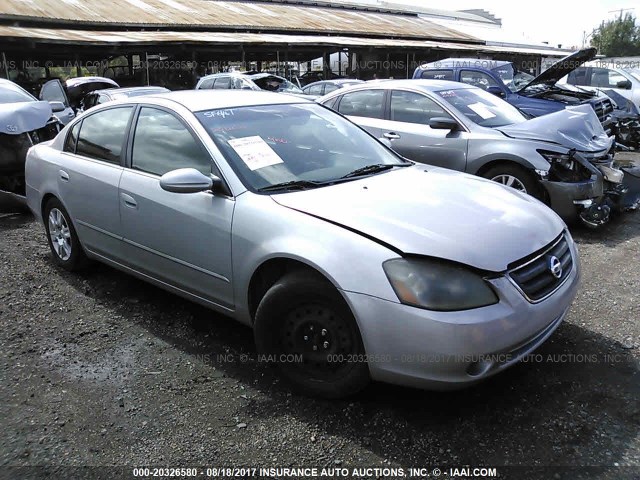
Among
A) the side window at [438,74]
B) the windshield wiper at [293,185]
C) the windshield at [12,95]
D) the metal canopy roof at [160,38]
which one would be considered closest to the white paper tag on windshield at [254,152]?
the windshield wiper at [293,185]

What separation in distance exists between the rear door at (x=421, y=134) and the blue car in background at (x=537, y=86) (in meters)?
4.03

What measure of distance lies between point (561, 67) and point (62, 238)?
9.91 metres

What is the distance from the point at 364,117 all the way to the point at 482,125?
1505 mm

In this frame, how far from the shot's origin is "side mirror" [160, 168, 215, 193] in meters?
3.16

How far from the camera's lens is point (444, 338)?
2.49 m

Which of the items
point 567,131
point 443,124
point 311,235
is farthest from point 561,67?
point 311,235

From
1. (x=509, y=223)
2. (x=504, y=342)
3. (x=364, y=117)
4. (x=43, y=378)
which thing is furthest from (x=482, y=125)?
(x=43, y=378)

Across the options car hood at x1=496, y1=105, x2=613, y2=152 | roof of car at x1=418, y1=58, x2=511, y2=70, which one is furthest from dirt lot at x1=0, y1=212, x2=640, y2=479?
roof of car at x1=418, y1=58, x2=511, y2=70

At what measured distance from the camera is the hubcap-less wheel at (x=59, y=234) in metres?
4.73

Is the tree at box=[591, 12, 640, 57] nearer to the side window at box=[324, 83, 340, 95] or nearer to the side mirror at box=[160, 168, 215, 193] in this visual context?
the side window at box=[324, 83, 340, 95]

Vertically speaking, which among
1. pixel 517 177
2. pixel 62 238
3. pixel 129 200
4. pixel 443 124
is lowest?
pixel 62 238

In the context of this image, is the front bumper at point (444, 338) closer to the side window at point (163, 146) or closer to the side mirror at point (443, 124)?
the side window at point (163, 146)

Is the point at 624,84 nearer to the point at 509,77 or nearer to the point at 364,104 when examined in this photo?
the point at 509,77

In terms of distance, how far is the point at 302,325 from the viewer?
9.64 ft
